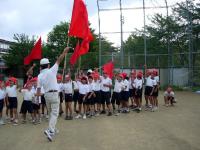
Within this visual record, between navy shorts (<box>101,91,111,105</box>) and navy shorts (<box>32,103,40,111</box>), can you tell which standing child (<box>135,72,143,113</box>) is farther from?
navy shorts (<box>32,103,40,111</box>)

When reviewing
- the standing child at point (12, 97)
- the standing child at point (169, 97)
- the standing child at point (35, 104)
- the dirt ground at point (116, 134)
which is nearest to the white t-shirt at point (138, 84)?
the dirt ground at point (116, 134)

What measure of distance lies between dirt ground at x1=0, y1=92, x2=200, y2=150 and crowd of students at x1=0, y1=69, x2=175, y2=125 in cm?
74

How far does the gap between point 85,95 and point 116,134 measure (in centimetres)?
409

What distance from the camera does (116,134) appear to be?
10227 millimetres

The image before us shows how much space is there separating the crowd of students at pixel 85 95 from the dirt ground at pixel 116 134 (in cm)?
74

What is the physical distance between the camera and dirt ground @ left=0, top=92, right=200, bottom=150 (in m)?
8.82

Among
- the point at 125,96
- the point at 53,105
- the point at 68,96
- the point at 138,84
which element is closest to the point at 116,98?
the point at 125,96

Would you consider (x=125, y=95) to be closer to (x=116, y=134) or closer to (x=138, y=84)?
(x=138, y=84)

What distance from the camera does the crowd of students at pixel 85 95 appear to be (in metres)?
13.1

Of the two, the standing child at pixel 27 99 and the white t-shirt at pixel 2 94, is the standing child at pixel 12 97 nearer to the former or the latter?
the white t-shirt at pixel 2 94

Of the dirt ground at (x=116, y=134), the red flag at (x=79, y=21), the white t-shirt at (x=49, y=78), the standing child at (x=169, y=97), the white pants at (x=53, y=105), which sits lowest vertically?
the dirt ground at (x=116, y=134)

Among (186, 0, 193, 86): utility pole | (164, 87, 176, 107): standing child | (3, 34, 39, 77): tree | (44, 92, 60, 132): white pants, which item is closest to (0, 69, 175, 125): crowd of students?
(164, 87, 176, 107): standing child

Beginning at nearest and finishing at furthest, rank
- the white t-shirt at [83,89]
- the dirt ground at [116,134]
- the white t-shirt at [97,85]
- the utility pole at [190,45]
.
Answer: the dirt ground at [116,134], the white t-shirt at [83,89], the white t-shirt at [97,85], the utility pole at [190,45]

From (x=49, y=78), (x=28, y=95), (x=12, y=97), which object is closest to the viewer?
(x=49, y=78)
